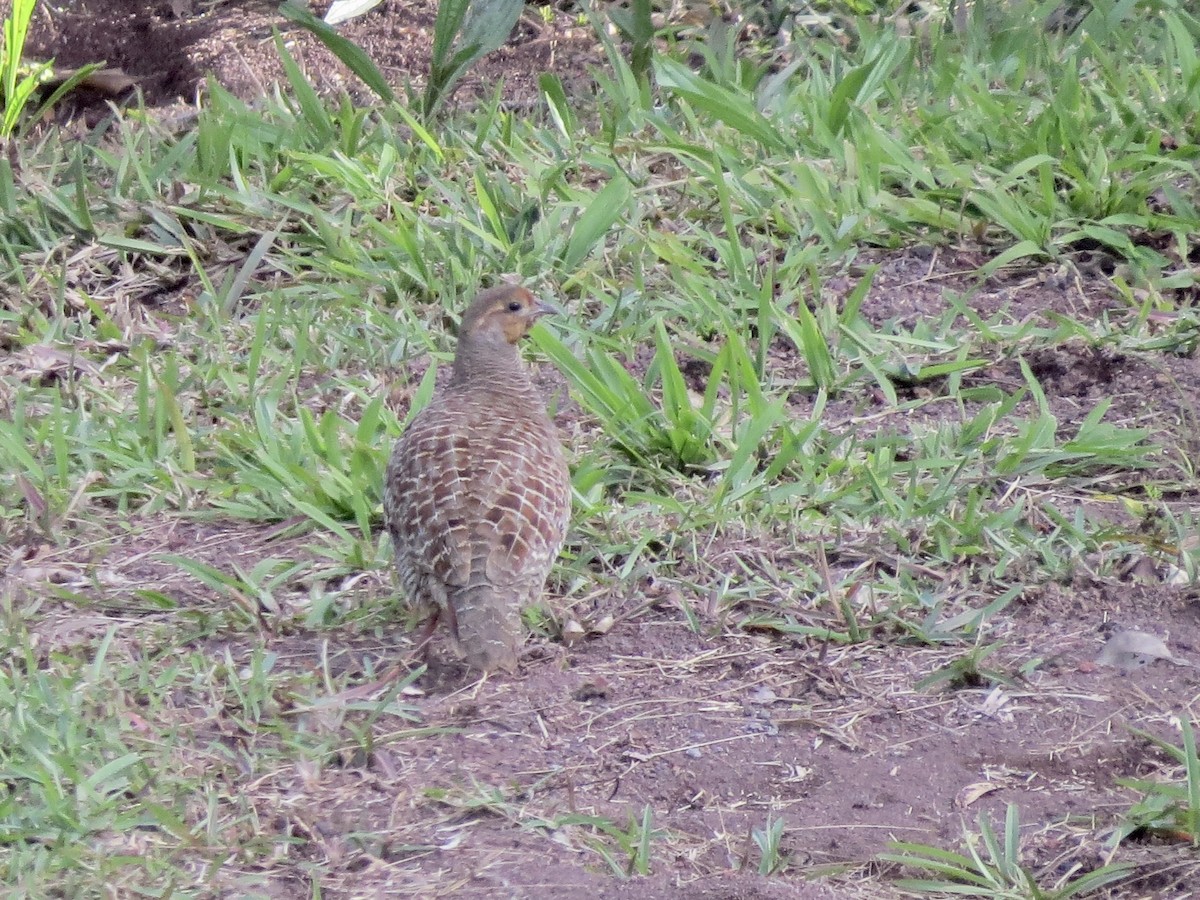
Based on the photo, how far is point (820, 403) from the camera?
16.6 ft

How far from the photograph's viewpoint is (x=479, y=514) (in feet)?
13.1

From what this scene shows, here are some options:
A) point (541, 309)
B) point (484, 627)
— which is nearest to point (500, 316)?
point (541, 309)

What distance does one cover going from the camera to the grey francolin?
153 inches

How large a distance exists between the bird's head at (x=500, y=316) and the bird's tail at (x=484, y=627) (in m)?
1.18

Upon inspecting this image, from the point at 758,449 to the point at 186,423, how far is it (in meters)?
1.87

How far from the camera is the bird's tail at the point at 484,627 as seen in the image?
12.7 ft

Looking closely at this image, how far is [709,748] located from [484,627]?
61 cm

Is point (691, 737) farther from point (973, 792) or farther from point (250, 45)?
point (250, 45)

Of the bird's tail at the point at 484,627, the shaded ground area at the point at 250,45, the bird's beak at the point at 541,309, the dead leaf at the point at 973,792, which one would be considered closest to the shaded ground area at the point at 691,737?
the dead leaf at the point at 973,792

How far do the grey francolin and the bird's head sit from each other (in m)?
0.34

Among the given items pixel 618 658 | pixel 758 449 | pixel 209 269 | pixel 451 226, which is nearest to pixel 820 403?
pixel 758 449

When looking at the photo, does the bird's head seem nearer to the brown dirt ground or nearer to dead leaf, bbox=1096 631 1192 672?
the brown dirt ground

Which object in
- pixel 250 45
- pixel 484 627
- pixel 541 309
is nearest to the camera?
pixel 484 627

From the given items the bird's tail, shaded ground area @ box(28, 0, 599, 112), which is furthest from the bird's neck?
shaded ground area @ box(28, 0, 599, 112)
